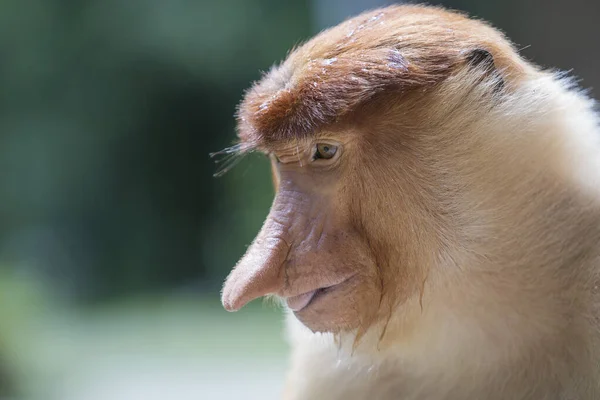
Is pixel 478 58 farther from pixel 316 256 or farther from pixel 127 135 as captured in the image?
pixel 127 135

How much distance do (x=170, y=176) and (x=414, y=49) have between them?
422cm

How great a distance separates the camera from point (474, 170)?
1.10m

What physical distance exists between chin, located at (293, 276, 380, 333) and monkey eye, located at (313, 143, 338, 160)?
0.69ft

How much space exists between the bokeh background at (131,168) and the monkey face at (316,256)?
3151mm

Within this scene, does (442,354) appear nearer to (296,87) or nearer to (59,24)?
(296,87)

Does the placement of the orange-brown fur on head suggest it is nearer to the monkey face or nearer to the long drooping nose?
the monkey face

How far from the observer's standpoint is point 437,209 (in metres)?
1.10

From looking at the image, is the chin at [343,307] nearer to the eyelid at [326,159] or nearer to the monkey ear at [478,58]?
the eyelid at [326,159]

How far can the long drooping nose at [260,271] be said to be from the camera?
41.3 inches

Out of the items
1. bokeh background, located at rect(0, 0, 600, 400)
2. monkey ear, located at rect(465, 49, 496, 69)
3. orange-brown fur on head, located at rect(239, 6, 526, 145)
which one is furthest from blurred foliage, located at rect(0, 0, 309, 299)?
monkey ear, located at rect(465, 49, 496, 69)

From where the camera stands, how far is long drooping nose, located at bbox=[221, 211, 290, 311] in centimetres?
105

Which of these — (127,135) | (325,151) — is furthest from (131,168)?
(325,151)

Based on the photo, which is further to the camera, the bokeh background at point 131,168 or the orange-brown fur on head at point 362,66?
the bokeh background at point 131,168

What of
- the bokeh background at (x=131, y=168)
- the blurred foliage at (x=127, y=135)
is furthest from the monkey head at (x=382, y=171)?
the blurred foliage at (x=127, y=135)
